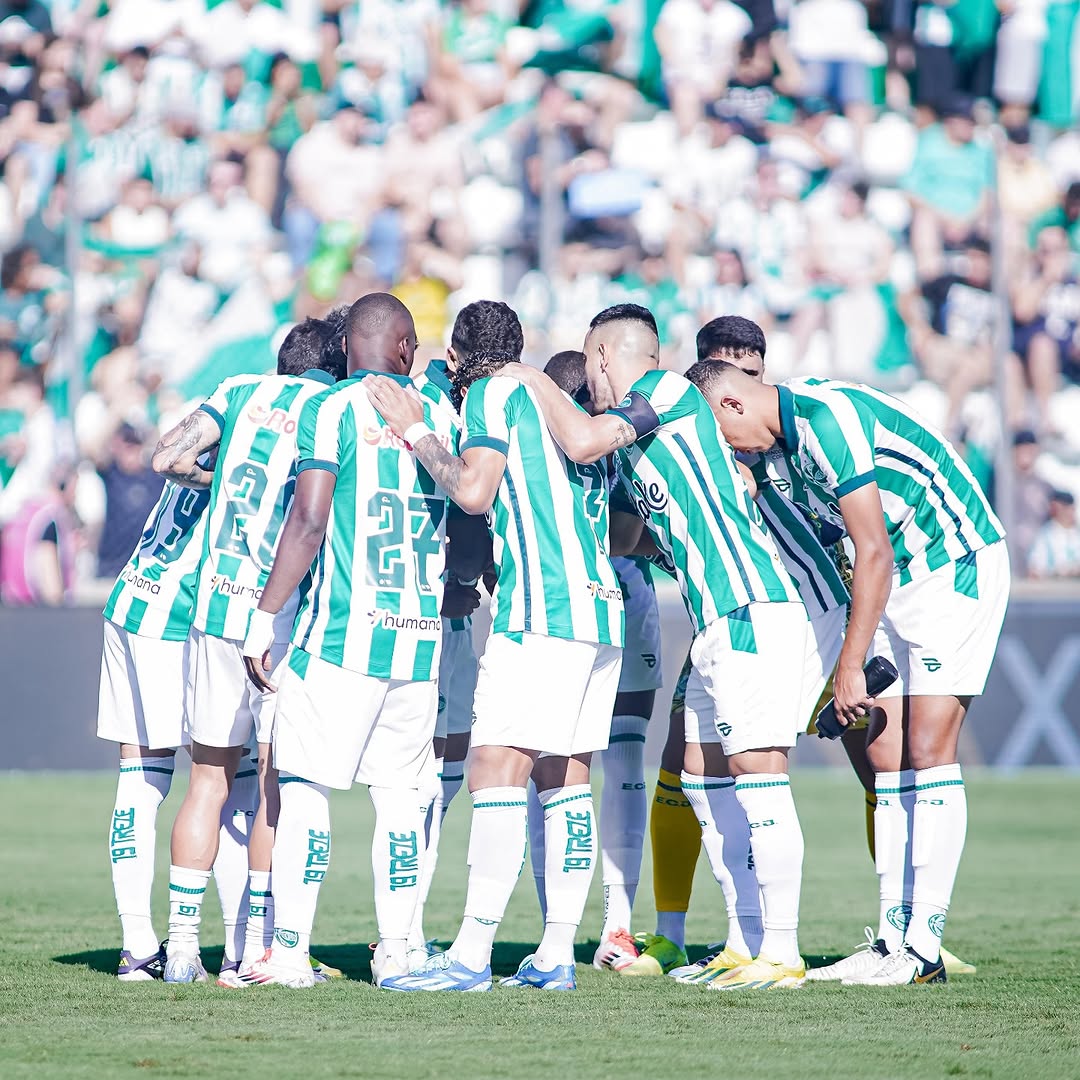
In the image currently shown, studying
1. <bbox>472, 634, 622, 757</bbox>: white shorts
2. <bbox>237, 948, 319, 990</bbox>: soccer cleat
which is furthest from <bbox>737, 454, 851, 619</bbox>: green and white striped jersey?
<bbox>237, 948, 319, 990</bbox>: soccer cleat

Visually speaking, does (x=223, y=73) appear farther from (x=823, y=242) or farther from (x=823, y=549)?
(x=823, y=549)

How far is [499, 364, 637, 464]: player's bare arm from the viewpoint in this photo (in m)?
5.27

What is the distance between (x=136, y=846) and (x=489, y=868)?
1.25m

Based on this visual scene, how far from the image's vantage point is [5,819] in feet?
33.8

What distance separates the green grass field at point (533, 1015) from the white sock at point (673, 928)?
327mm

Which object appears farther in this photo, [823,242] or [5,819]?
[823,242]

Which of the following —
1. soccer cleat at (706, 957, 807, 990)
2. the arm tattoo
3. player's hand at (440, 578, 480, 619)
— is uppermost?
the arm tattoo

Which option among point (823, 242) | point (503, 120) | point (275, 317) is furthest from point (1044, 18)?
point (275, 317)

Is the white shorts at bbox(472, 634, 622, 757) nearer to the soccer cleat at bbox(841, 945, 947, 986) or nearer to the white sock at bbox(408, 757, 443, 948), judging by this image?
the white sock at bbox(408, 757, 443, 948)

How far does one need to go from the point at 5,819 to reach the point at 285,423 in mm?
5809

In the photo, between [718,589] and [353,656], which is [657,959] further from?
[353,656]

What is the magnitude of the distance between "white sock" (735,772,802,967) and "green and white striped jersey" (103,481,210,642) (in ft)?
6.72

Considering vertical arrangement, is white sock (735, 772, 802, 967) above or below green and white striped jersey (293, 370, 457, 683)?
below

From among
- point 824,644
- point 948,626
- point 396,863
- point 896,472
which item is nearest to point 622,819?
point 824,644
